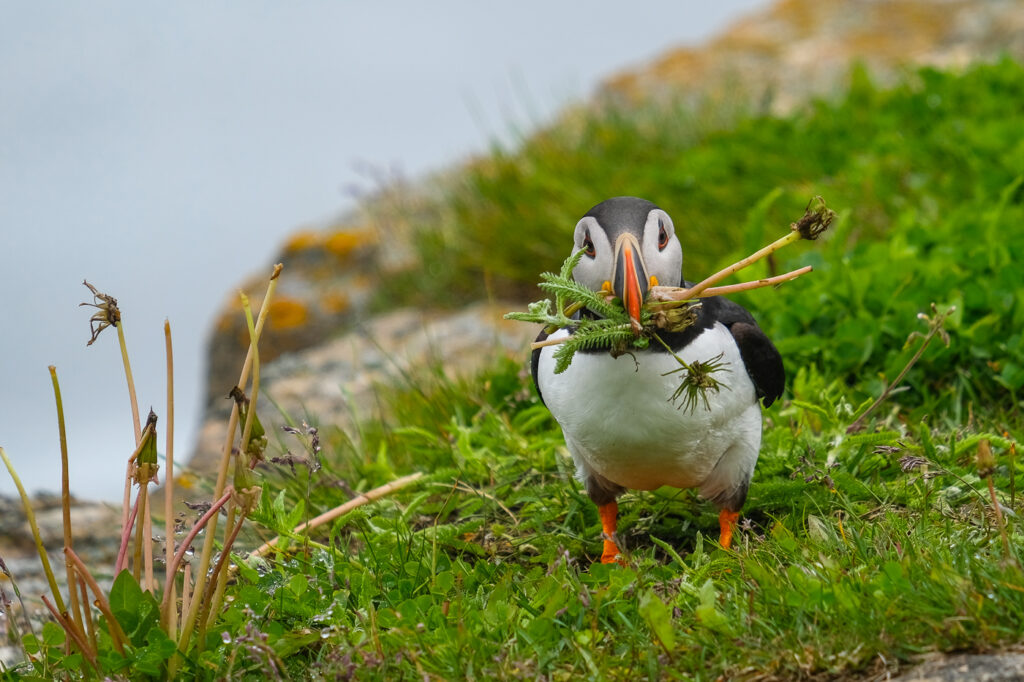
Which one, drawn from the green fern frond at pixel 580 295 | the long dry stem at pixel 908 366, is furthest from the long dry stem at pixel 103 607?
the long dry stem at pixel 908 366

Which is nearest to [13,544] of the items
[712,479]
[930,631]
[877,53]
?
[712,479]

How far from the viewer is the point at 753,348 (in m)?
3.34

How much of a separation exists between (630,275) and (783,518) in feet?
4.14

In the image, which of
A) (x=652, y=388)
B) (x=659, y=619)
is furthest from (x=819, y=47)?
(x=659, y=619)

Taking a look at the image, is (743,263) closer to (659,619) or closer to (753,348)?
(753,348)

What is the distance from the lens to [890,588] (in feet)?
8.79

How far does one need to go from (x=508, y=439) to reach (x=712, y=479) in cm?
130

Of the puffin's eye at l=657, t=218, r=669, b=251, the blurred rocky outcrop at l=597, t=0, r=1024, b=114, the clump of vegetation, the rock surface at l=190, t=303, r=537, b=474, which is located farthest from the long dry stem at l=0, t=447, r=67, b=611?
the blurred rocky outcrop at l=597, t=0, r=1024, b=114

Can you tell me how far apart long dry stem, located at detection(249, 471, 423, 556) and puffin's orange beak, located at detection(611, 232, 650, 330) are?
147cm

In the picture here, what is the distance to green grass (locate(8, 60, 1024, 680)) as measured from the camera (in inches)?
107

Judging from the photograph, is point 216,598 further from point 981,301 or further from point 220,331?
point 220,331

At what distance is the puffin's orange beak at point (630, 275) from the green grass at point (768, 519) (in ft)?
2.50

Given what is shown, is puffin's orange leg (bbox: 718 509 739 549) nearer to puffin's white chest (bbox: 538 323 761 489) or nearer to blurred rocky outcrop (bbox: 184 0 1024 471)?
puffin's white chest (bbox: 538 323 761 489)

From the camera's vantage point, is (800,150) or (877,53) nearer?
(800,150)
